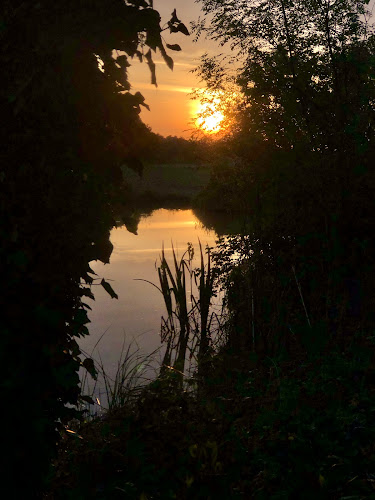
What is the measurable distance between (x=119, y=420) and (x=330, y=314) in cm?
298

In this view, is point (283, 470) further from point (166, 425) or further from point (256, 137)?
point (256, 137)

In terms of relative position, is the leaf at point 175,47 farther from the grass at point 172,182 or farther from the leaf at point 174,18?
the grass at point 172,182

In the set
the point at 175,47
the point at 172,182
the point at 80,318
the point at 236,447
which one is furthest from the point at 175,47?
the point at 172,182

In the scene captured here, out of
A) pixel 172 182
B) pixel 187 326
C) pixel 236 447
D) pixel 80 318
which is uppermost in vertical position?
pixel 172 182

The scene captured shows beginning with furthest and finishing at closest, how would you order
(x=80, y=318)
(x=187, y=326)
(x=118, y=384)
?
(x=187, y=326) < (x=118, y=384) < (x=80, y=318)

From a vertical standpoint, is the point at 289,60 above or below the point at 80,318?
above

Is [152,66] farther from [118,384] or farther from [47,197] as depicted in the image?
[118,384]

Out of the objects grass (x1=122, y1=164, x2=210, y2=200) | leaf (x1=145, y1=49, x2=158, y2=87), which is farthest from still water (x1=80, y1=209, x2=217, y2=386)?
grass (x1=122, y1=164, x2=210, y2=200)

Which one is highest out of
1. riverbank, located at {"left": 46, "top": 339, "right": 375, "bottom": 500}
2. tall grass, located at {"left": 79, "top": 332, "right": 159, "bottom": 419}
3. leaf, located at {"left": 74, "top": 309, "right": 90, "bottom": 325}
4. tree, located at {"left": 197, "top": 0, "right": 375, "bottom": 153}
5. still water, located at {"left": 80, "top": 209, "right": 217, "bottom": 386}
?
tree, located at {"left": 197, "top": 0, "right": 375, "bottom": 153}

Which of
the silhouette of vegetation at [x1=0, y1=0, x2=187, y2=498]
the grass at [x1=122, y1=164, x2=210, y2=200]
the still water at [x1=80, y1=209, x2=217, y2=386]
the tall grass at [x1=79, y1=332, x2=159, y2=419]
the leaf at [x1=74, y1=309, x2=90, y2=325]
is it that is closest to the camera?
the silhouette of vegetation at [x1=0, y1=0, x2=187, y2=498]

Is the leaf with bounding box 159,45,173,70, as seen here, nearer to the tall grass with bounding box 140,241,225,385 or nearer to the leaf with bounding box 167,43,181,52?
the leaf with bounding box 167,43,181,52

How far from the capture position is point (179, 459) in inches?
135

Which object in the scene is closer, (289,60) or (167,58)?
(167,58)

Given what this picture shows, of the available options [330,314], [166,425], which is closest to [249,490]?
[166,425]
